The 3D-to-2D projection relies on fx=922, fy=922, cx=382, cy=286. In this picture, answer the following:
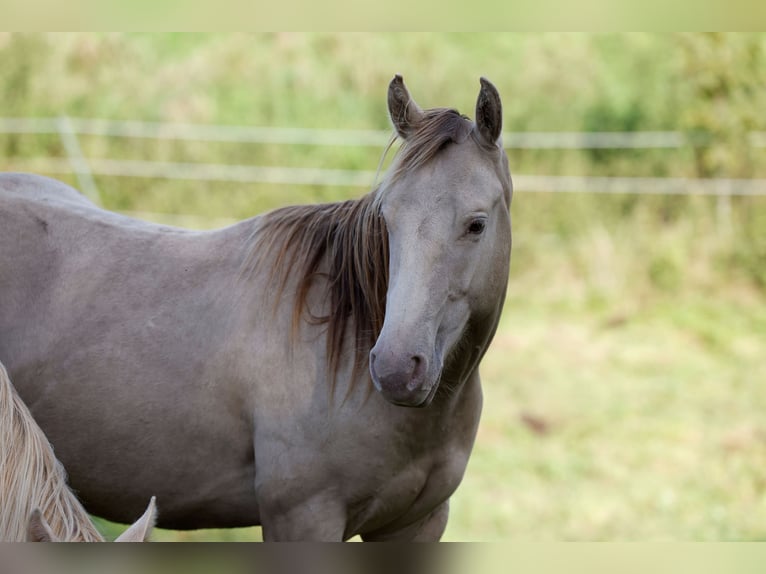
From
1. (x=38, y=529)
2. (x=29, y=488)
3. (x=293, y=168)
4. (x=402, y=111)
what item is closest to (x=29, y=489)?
(x=29, y=488)

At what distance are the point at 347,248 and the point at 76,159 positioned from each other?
302 inches

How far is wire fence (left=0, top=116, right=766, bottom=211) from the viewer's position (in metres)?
9.06

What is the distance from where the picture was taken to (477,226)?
2301 mm

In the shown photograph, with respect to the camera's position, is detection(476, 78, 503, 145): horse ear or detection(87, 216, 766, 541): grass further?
detection(87, 216, 766, 541): grass

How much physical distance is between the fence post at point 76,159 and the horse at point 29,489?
7.79 metres

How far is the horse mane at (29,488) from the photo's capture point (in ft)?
5.85

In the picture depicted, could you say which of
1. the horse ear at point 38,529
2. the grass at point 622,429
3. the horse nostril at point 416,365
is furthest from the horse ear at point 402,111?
the grass at point 622,429

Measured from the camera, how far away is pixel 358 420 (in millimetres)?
2521

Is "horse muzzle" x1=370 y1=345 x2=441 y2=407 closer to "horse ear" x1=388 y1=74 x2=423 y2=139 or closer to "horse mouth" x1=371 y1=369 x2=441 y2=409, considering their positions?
"horse mouth" x1=371 y1=369 x2=441 y2=409

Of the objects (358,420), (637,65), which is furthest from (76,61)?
(358,420)

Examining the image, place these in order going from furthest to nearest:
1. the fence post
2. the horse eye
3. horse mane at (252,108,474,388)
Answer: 1. the fence post
2. horse mane at (252,108,474,388)
3. the horse eye

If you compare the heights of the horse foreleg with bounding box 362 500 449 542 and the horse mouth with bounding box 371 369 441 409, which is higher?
the horse mouth with bounding box 371 369 441 409

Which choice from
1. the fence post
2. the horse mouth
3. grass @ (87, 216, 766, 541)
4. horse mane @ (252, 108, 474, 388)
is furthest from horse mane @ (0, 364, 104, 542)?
the fence post

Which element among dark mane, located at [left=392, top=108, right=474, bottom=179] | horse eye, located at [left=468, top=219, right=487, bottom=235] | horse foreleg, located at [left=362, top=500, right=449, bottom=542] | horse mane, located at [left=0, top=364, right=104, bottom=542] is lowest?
horse foreleg, located at [left=362, top=500, right=449, bottom=542]
